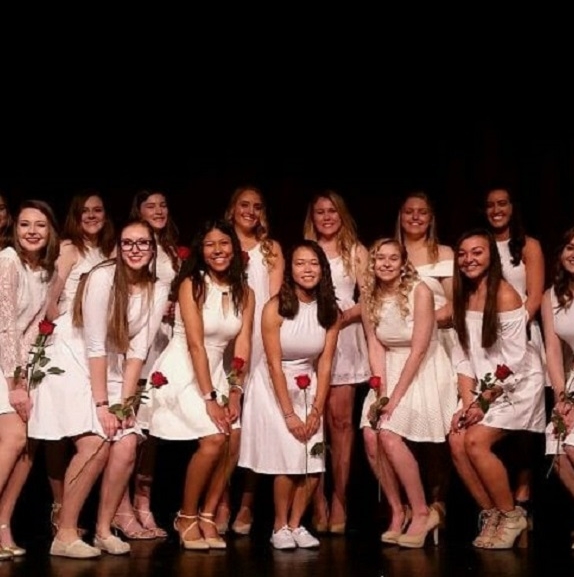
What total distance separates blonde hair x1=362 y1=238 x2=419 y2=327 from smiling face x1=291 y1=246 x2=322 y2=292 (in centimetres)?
26

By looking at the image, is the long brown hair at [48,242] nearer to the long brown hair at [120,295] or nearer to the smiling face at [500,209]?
the long brown hair at [120,295]

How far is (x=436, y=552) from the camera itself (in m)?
6.16

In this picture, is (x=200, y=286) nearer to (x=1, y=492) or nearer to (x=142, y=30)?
(x=1, y=492)

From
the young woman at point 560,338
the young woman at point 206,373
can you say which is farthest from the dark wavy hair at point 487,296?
the young woman at point 206,373

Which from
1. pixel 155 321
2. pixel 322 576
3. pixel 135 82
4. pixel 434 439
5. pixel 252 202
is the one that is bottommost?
pixel 322 576

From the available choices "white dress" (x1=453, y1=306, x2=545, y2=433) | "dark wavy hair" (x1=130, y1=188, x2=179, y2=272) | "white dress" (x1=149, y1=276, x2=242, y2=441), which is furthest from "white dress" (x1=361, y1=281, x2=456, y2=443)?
"dark wavy hair" (x1=130, y1=188, x2=179, y2=272)

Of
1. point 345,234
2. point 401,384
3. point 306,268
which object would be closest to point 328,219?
point 345,234

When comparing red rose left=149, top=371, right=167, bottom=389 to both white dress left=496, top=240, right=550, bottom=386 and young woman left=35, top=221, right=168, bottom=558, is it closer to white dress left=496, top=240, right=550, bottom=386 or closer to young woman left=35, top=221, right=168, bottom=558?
young woman left=35, top=221, right=168, bottom=558

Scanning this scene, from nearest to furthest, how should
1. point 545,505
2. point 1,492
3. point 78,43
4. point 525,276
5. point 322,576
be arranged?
point 322,576
point 1,492
point 525,276
point 545,505
point 78,43

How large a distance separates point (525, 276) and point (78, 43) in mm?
2745

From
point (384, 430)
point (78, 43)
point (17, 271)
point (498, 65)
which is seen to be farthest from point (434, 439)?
point (78, 43)

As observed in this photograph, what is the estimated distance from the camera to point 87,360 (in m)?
6.09

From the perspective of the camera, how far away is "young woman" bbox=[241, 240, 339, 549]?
248 inches

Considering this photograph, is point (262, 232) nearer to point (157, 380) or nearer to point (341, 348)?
point (341, 348)
